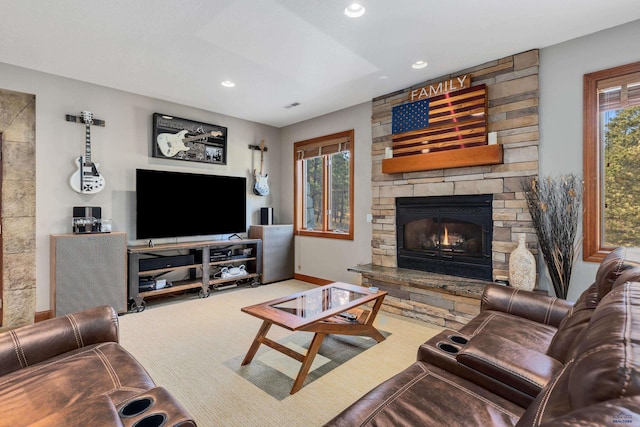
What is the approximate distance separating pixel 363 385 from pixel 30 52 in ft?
13.5

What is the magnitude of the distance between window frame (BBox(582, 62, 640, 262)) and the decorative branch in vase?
0.07 m

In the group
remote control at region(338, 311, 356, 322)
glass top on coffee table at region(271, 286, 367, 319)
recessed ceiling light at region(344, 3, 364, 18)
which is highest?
recessed ceiling light at region(344, 3, 364, 18)

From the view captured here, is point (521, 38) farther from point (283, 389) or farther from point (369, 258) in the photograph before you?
point (283, 389)

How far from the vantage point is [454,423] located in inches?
43.8

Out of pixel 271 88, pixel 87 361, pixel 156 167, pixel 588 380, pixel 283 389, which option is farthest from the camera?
pixel 156 167

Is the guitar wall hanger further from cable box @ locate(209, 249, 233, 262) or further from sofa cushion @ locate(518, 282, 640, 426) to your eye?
sofa cushion @ locate(518, 282, 640, 426)

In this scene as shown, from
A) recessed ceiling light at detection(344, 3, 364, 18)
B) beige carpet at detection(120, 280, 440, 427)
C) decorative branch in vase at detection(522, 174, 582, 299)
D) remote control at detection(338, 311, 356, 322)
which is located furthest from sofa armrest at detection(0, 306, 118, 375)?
decorative branch in vase at detection(522, 174, 582, 299)

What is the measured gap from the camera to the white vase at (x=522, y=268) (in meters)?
2.86

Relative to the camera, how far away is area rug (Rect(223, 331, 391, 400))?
7.23 feet

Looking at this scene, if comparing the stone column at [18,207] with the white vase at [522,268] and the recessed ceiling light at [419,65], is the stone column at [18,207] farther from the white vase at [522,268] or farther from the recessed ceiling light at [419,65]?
the white vase at [522,268]

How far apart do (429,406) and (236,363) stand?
5.68 feet

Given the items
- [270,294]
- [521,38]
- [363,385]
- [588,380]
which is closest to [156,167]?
[270,294]

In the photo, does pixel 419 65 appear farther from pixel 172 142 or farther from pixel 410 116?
pixel 172 142

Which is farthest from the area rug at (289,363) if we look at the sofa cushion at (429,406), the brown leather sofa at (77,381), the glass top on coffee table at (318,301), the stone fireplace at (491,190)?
the sofa cushion at (429,406)
